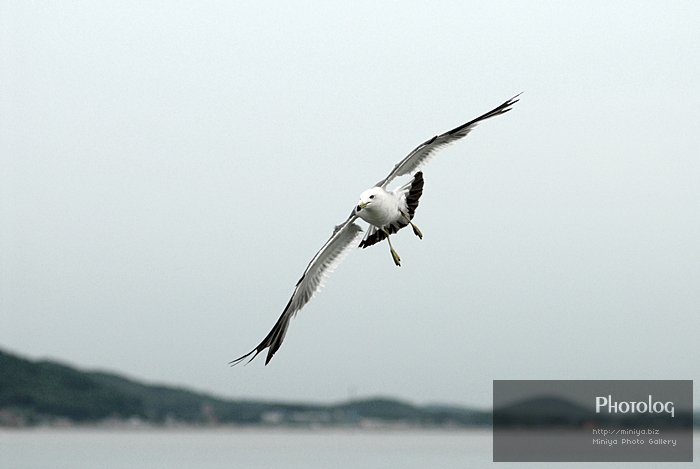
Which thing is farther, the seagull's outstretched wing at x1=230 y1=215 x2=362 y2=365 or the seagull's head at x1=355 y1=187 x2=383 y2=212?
the seagull's outstretched wing at x1=230 y1=215 x2=362 y2=365

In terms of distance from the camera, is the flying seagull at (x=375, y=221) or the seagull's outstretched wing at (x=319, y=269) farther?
the seagull's outstretched wing at (x=319, y=269)

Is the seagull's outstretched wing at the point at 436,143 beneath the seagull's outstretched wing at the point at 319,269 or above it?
above

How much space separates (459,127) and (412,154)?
4.07 feet

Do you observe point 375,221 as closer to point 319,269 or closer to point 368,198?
point 368,198

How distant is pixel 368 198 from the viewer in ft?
54.2

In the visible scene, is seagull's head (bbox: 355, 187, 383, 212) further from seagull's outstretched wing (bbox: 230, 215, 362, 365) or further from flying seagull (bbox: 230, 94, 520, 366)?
seagull's outstretched wing (bbox: 230, 215, 362, 365)

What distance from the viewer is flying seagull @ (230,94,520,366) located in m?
16.8

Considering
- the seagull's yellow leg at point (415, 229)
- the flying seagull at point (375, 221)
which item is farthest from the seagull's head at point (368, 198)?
the seagull's yellow leg at point (415, 229)

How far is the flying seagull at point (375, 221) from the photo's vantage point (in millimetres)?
16844

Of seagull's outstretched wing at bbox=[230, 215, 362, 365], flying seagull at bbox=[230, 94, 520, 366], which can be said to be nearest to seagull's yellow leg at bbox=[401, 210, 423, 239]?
flying seagull at bbox=[230, 94, 520, 366]

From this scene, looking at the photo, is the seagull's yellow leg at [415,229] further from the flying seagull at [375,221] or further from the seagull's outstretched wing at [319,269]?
the seagull's outstretched wing at [319,269]

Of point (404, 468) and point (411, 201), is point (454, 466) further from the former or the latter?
Result: point (411, 201)

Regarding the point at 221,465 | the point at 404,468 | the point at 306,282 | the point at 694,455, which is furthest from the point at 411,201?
the point at 694,455

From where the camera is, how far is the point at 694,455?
80.6 meters
